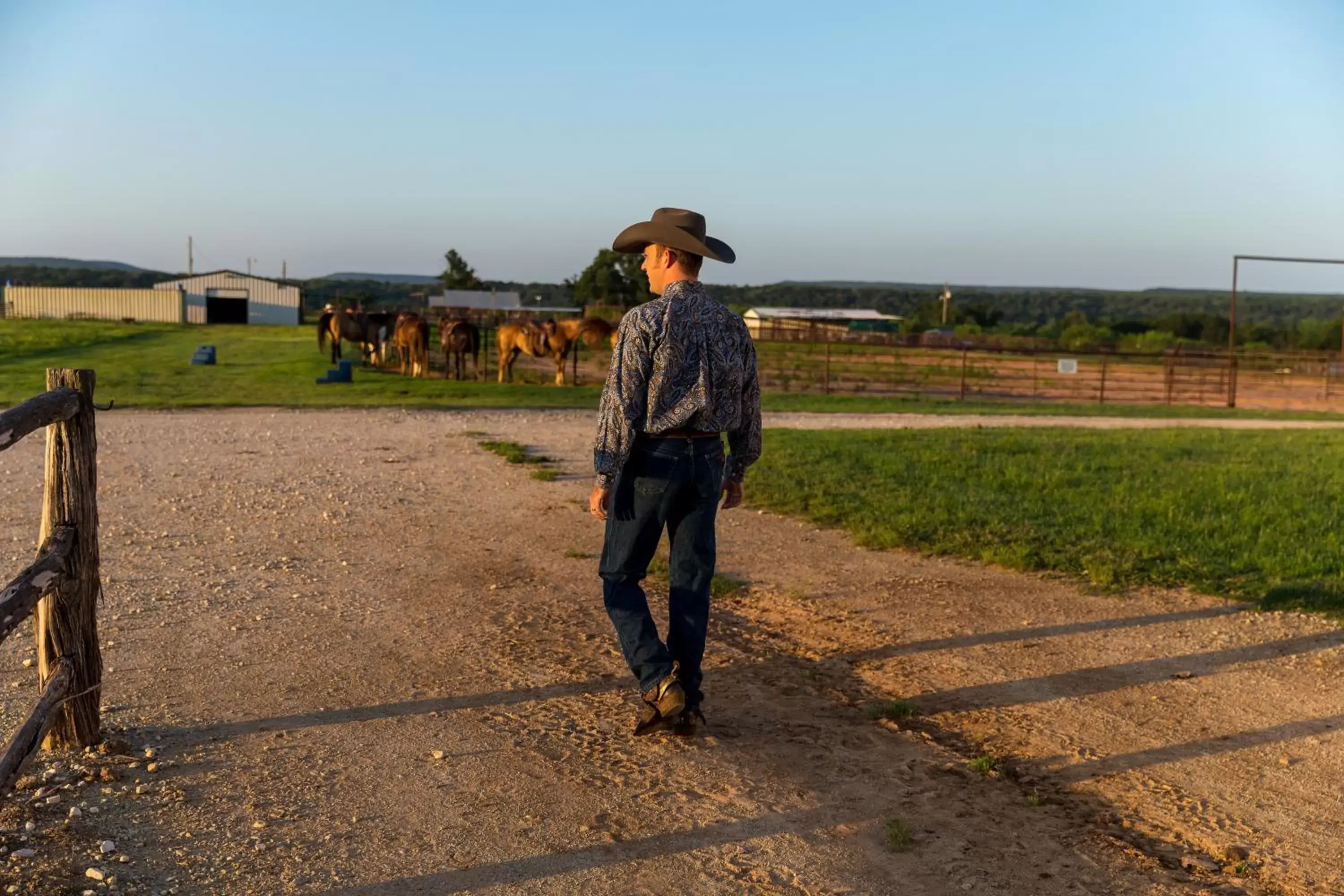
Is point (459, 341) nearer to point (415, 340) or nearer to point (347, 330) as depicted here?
point (415, 340)

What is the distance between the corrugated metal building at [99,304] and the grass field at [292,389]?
122 ft

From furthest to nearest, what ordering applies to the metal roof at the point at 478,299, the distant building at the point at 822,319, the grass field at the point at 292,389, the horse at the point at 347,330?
the metal roof at the point at 478,299 → the distant building at the point at 822,319 → the horse at the point at 347,330 → the grass field at the point at 292,389

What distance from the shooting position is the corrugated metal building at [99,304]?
74.3 meters

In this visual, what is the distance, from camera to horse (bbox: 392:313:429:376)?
2816cm

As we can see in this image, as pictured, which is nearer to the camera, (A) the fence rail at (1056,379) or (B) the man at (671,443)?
(B) the man at (671,443)

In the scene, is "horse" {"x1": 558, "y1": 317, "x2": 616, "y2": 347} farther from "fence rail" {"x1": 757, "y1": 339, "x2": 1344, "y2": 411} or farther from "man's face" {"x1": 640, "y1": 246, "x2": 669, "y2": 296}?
"man's face" {"x1": 640, "y1": 246, "x2": 669, "y2": 296}

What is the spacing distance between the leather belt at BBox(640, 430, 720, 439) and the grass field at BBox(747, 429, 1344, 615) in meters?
4.30

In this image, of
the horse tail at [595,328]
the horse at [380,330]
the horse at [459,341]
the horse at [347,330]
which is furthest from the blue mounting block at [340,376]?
the horse at [380,330]

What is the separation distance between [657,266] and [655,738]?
1897mm

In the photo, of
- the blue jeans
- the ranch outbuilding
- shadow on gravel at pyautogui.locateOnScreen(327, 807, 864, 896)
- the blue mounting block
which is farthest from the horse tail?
the ranch outbuilding

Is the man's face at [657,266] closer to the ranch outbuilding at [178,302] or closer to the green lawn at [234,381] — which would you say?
the green lawn at [234,381]

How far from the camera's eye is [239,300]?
77750 millimetres

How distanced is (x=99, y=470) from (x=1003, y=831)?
10.1 meters

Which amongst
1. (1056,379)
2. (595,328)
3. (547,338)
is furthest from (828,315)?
(595,328)
